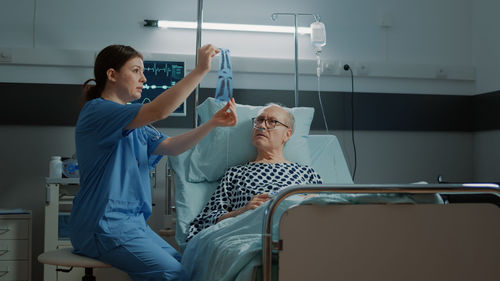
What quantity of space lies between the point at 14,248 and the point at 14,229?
4.1 inches

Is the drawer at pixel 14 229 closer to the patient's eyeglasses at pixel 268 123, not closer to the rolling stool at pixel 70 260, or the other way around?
the rolling stool at pixel 70 260

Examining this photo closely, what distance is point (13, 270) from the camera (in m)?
3.02

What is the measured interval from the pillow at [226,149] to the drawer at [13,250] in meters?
1.06

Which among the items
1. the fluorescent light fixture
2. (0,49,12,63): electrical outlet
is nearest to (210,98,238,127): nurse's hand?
the fluorescent light fixture

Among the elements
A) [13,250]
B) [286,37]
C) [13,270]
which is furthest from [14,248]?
[286,37]

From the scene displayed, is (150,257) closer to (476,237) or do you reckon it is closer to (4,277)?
(476,237)

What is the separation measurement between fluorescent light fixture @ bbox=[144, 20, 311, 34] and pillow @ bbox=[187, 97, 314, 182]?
862 millimetres

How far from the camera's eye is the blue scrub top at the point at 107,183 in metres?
1.93

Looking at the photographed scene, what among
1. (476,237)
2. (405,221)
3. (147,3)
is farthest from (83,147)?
(147,3)

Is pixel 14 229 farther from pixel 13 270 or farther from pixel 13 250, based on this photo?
pixel 13 270

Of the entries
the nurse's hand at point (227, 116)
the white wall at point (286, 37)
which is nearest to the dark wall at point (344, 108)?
the white wall at point (286, 37)

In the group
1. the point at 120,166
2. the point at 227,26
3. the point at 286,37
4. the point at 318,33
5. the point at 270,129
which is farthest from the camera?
the point at 286,37

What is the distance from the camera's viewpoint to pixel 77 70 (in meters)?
3.55

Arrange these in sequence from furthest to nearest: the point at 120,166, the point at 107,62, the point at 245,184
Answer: the point at 245,184 < the point at 107,62 < the point at 120,166
